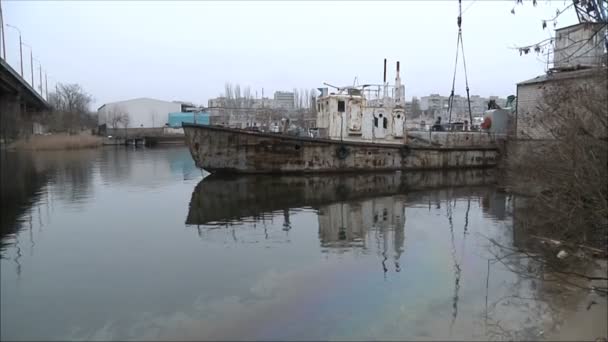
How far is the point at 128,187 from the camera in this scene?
1842cm

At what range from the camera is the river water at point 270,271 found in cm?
570

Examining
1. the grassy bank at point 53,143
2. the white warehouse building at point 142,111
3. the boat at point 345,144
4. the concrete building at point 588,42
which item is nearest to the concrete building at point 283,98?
the white warehouse building at point 142,111

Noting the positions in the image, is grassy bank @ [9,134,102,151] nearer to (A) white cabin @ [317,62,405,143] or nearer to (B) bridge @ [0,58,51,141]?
(B) bridge @ [0,58,51,141]

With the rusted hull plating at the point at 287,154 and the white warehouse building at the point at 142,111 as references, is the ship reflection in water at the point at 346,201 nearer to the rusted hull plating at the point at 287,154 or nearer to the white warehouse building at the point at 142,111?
the rusted hull plating at the point at 287,154

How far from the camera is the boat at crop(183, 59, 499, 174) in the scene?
2052 centimetres

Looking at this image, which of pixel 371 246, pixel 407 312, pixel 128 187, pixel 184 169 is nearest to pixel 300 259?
pixel 371 246

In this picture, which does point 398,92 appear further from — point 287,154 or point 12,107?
point 12,107

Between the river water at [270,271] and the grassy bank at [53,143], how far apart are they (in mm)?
33946

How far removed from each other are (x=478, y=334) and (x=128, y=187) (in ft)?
52.6

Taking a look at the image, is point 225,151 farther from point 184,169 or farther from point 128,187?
point 184,169

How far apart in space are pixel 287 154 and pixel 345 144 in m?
2.85

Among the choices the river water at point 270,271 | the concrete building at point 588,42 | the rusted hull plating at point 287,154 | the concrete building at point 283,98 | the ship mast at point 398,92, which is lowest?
the river water at point 270,271

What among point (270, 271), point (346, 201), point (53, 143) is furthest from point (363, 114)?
point (53, 143)

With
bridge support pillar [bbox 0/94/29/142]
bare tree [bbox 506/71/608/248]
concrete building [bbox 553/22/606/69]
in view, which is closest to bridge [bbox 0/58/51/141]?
bridge support pillar [bbox 0/94/29/142]
